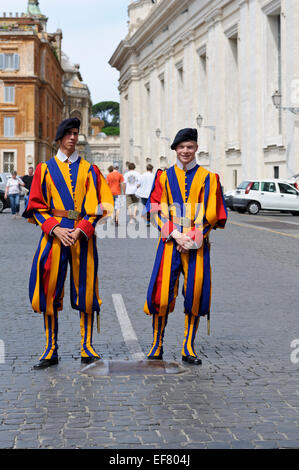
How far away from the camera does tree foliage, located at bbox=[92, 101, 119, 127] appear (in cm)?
17175

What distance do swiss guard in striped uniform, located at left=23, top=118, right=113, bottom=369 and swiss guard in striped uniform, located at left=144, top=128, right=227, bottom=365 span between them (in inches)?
16.7

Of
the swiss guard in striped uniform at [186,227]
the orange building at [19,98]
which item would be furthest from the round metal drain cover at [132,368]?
the orange building at [19,98]

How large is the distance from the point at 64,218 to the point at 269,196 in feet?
88.0

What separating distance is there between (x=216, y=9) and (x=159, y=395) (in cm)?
4466

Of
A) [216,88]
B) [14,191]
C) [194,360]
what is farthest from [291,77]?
[194,360]

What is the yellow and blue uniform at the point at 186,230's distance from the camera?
19.2 feet

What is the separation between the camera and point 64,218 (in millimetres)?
5863

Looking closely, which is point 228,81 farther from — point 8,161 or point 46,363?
point 46,363

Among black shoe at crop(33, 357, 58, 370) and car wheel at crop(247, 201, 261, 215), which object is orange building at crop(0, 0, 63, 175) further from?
black shoe at crop(33, 357, 58, 370)

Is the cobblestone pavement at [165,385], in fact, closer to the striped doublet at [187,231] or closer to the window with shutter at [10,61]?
the striped doublet at [187,231]

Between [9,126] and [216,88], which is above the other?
[9,126]

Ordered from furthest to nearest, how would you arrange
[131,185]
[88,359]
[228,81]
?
[228,81]
[131,185]
[88,359]

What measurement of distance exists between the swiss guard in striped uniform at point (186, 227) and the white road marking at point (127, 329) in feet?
1.76

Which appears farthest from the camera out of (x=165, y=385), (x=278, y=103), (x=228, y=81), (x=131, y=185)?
(x=228, y=81)
